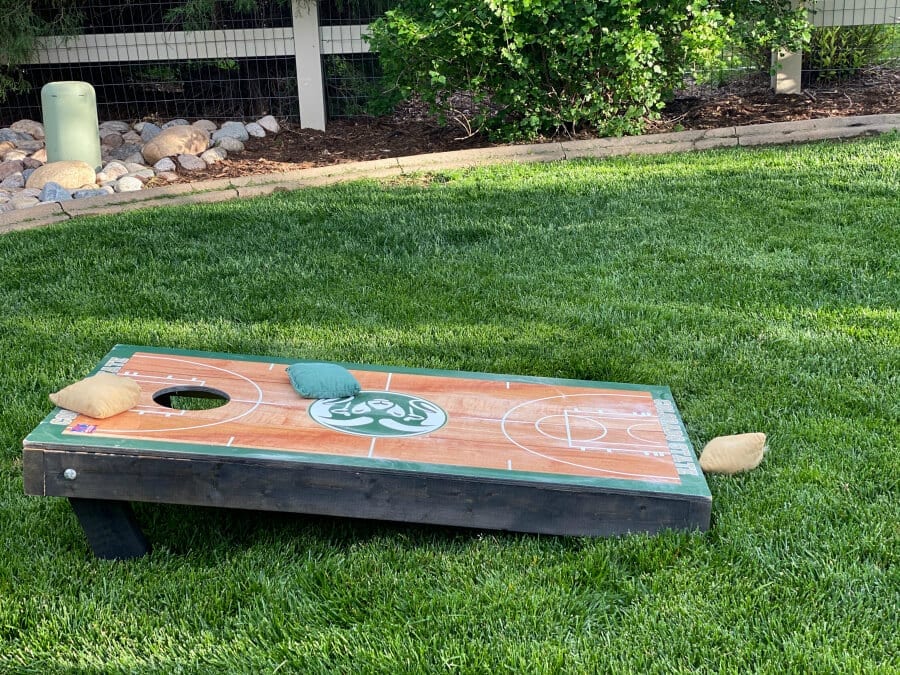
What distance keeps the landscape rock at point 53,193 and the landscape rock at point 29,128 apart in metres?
2.60

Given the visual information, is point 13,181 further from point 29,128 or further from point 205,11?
point 205,11

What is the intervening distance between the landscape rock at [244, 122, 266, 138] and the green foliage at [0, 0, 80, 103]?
2052 mm

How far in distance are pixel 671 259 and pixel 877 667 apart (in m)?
3.25

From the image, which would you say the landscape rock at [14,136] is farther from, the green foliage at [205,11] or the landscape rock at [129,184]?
the landscape rock at [129,184]

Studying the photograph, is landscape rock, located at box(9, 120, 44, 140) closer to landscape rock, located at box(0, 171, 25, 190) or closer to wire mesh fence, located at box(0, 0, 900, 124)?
wire mesh fence, located at box(0, 0, 900, 124)

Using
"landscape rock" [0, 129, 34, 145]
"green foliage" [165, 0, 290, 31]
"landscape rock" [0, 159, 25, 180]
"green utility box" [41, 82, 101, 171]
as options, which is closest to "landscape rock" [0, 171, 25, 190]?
"landscape rock" [0, 159, 25, 180]

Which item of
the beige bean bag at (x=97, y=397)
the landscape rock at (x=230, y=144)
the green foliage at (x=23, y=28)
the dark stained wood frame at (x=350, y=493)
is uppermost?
the green foliage at (x=23, y=28)

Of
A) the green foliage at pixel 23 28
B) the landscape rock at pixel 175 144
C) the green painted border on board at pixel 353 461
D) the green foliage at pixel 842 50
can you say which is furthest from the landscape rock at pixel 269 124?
the green painted border on board at pixel 353 461

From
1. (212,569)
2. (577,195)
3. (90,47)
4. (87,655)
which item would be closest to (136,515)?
(212,569)

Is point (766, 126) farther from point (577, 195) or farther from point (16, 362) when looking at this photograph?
point (16, 362)

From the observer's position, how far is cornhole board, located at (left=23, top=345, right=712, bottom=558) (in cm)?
257

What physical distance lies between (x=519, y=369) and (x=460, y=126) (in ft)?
16.6

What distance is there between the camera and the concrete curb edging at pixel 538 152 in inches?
272

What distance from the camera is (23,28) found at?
8.72 metres
